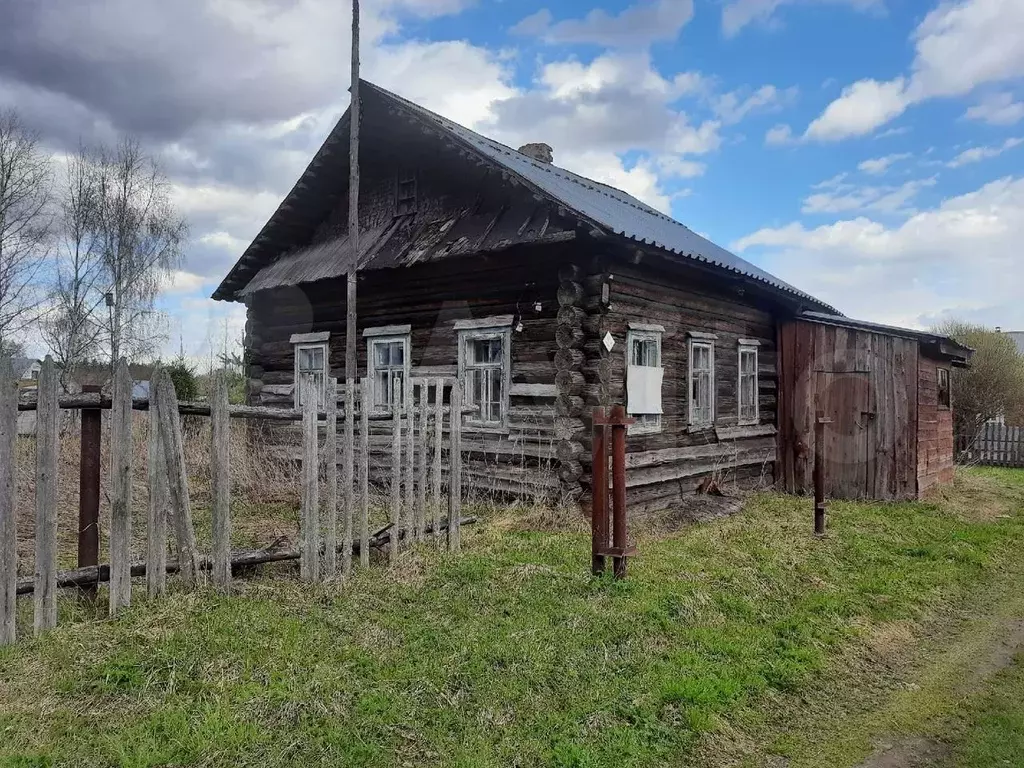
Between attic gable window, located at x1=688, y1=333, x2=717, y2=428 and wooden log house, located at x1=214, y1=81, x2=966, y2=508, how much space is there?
0.12 ft

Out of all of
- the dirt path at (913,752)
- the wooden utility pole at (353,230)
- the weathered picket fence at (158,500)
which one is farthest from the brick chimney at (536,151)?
the dirt path at (913,752)

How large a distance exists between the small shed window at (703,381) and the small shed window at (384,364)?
474cm

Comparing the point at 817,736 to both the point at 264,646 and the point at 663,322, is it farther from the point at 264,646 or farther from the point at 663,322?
the point at 663,322

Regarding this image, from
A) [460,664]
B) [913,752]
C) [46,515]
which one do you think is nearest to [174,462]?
[46,515]

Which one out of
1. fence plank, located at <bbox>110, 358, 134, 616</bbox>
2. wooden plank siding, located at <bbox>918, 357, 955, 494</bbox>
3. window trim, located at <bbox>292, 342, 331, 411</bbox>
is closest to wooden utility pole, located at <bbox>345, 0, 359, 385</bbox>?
window trim, located at <bbox>292, 342, 331, 411</bbox>

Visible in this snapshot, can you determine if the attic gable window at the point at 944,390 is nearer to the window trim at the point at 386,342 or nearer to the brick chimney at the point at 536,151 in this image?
the brick chimney at the point at 536,151

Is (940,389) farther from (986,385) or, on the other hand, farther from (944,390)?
(986,385)

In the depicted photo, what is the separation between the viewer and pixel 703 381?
37.9 ft

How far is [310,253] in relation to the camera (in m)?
13.2

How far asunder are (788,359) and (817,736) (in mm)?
10493

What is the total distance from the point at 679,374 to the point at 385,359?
4772 millimetres

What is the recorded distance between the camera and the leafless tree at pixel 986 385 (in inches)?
805

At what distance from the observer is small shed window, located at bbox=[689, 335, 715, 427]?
11.3 m

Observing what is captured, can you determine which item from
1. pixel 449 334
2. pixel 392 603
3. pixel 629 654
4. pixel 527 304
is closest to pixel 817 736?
pixel 629 654
